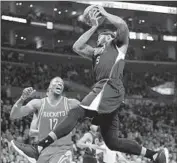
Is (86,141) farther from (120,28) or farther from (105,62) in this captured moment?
(120,28)

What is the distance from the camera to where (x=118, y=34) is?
543cm

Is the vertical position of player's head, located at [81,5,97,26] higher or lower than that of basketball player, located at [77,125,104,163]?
higher

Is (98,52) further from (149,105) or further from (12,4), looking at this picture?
(12,4)

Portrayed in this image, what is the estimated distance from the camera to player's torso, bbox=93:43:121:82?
543 cm

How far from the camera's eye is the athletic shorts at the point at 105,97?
17.1 feet

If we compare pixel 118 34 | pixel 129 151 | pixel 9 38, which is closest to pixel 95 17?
pixel 118 34

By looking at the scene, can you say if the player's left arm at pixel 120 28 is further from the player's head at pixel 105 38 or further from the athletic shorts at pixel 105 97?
the athletic shorts at pixel 105 97

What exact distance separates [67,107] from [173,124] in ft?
62.1

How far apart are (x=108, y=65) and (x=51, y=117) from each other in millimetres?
1318

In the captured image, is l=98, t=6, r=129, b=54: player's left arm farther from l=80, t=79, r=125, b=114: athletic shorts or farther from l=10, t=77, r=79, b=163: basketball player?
l=10, t=77, r=79, b=163: basketball player

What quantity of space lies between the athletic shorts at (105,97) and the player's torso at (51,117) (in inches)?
43.5

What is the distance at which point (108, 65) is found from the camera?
5.45m

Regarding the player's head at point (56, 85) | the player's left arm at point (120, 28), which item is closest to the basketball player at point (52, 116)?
the player's head at point (56, 85)

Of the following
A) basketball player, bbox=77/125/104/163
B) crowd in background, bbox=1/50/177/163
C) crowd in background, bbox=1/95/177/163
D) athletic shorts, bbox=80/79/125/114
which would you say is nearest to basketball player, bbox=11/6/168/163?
athletic shorts, bbox=80/79/125/114
